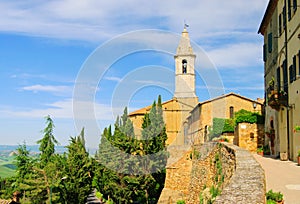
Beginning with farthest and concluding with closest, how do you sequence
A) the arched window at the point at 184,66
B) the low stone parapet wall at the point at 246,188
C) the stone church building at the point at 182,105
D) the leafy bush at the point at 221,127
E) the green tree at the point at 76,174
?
the arched window at the point at 184,66 → the stone church building at the point at 182,105 → the leafy bush at the point at 221,127 → the green tree at the point at 76,174 → the low stone parapet wall at the point at 246,188

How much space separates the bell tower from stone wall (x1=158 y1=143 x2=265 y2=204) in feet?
109

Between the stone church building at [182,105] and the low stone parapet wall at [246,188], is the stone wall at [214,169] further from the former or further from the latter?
the stone church building at [182,105]

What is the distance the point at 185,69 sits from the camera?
188ft

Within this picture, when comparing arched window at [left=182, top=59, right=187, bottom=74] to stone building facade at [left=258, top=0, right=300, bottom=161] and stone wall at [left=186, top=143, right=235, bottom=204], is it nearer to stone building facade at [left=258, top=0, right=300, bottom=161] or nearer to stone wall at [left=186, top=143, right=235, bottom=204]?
stone building facade at [left=258, top=0, right=300, bottom=161]

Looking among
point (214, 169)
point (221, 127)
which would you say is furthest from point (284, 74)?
point (221, 127)

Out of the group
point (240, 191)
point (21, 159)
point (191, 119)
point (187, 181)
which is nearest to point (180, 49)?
point (191, 119)

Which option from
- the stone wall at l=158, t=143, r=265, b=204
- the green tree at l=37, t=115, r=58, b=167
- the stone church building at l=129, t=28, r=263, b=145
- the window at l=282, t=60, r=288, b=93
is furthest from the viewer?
the stone church building at l=129, t=28, r=263, b=145

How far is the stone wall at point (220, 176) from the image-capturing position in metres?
5.20

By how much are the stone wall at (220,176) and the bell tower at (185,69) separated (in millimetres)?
33222

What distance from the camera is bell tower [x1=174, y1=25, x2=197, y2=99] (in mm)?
55938

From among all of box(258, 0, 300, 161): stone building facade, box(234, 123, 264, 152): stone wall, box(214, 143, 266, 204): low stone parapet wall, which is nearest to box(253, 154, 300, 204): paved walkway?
box(214, 143, 266, 204): low stone parapet wall

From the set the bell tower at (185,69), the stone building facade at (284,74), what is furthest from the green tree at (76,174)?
the bell tower at (185,69)

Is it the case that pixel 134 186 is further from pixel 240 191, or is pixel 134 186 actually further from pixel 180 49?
pixel 180 49

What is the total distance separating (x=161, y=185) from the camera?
27.0 m
